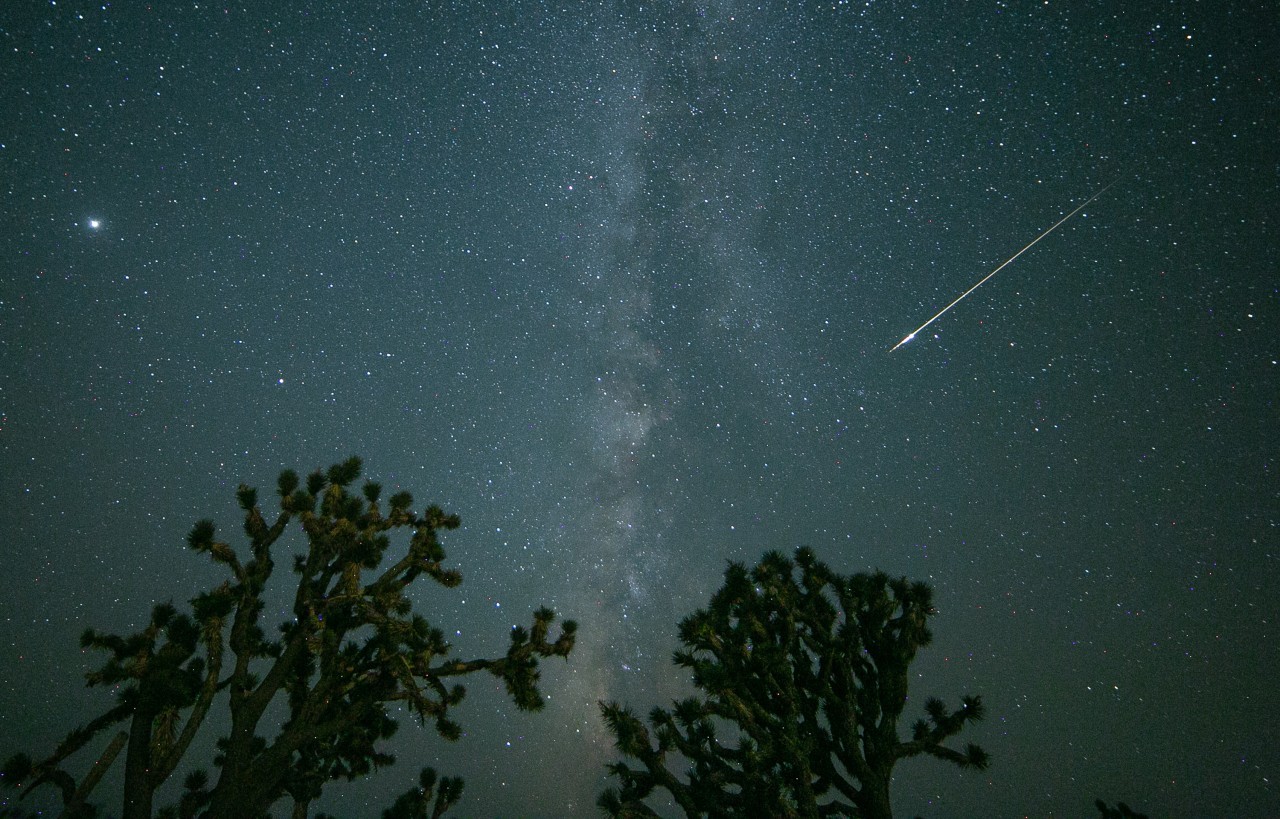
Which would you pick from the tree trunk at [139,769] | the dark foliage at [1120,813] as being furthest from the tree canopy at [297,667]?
the dark foliage at [1120,813]

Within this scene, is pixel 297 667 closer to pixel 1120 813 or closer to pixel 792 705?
pixel 792 705

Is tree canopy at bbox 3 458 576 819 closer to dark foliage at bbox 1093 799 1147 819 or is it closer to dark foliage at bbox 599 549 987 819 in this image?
dark foliage at bbox 599 549 987 819

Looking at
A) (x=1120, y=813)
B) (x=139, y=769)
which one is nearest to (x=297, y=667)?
(x=139, y=769)

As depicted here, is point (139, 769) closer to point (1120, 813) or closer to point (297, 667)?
point (297, 667)

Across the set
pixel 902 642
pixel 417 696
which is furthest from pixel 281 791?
pixel 902 642

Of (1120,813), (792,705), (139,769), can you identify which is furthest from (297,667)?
(1120,813)

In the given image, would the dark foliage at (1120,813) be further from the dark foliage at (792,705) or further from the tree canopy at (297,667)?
the tree canopy at (297,667)

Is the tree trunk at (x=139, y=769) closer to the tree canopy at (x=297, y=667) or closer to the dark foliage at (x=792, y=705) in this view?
the tree canopy at (x=297, y=667)

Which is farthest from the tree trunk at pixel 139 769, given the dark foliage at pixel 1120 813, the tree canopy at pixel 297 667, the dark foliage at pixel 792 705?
the dark foliage at pixel 1120 813

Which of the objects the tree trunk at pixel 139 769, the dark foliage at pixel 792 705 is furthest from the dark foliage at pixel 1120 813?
the tree trunk at pixel 139 769

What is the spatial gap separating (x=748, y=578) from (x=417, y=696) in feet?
18.0

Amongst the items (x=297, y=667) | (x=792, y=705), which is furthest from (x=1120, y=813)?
(x=297, y=667)

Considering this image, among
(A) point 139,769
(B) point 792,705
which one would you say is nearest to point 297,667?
(A) point 139,769

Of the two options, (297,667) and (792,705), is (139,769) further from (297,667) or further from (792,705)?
(792,705)
